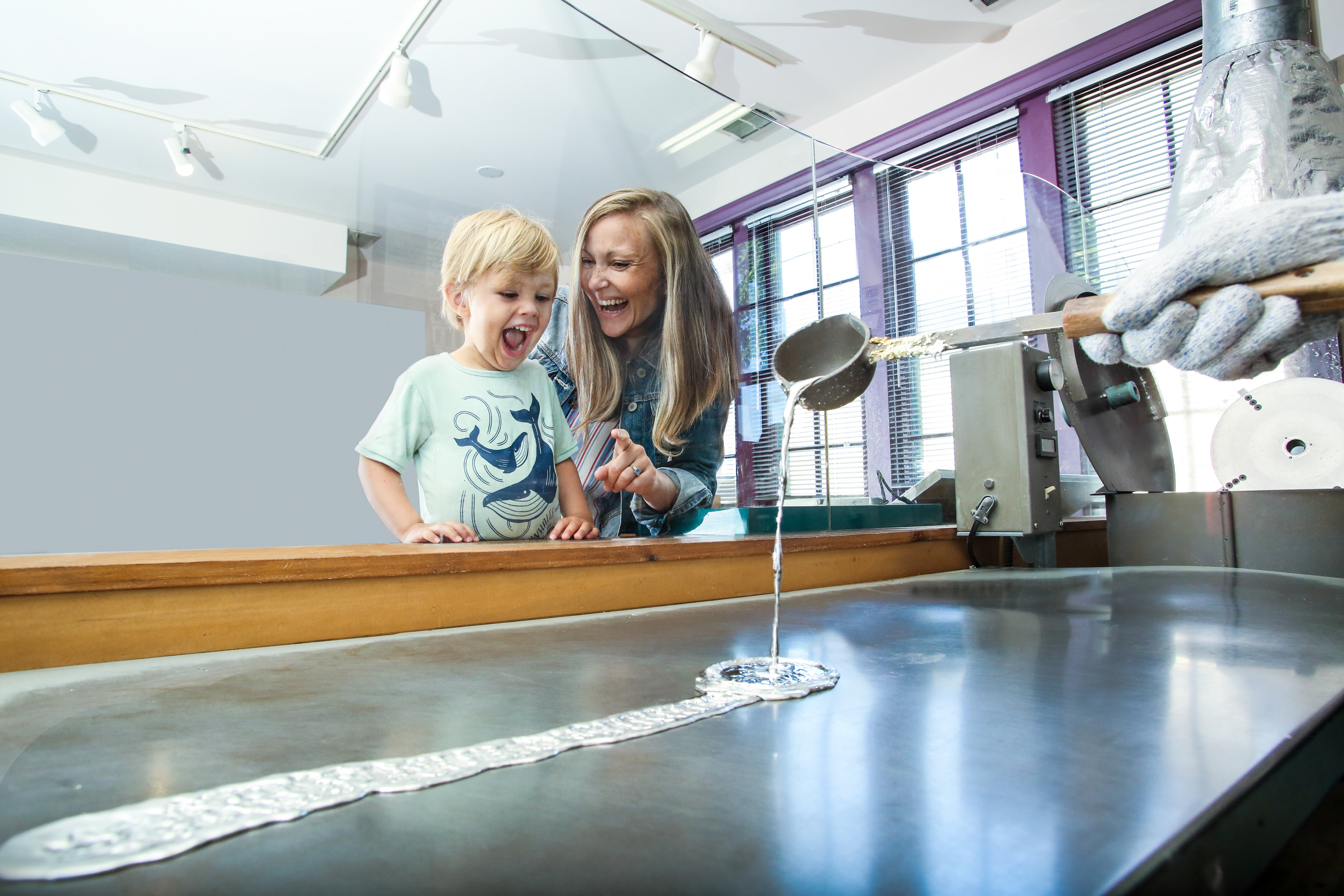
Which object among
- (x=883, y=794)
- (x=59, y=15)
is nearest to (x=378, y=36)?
(x=59, y=15)

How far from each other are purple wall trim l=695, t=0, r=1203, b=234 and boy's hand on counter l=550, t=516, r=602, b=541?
826 mm

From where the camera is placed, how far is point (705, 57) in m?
2.91

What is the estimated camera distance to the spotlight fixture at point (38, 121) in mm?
969

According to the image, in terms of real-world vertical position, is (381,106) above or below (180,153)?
above

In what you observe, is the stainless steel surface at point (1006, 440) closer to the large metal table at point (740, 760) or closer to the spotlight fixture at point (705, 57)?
the large metal table at point (740, 760)

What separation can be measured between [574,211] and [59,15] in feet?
2.73

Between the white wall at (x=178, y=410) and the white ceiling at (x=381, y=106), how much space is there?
163 millimetres

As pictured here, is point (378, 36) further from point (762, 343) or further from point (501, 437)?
point (762, 343)

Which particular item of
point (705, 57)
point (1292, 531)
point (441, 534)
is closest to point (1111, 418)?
point (1292, 531)

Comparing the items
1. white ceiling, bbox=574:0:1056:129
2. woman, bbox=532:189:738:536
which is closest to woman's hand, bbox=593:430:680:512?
woman, bbox=532:189:738:536

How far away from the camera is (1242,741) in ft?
1.27

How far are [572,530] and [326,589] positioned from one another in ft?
1.94

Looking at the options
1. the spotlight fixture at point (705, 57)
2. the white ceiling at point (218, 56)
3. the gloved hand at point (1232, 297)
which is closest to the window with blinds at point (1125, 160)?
the spotlight fixture at point (705, 57)

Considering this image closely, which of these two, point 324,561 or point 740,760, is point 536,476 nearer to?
point 324,561
